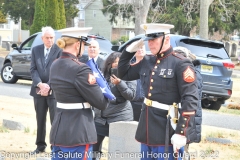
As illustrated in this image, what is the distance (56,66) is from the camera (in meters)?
4.99

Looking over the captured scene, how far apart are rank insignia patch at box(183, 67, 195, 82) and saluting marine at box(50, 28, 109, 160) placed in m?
0.81

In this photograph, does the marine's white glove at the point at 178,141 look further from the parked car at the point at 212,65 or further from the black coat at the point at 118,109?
the parked car at the point at 212,65

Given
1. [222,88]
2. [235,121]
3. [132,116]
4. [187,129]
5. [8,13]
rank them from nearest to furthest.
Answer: [187,129] < [132,116] < [235,121] < [222,88] < [8,13]

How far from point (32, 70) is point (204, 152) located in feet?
9.34

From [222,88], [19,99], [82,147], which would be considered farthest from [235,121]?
[82,147]

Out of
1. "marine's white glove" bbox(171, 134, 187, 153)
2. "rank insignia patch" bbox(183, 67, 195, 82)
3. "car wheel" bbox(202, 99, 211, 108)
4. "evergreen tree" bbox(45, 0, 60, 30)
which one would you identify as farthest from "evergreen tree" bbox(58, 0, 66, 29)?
"marine's white glove" bbox(171, 134, 187, 153)

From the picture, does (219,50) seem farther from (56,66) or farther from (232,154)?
(56,66)

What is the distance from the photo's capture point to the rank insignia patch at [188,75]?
4633mm

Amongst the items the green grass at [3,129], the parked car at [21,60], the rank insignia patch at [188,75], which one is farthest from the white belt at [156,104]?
the parked car at [21,60]

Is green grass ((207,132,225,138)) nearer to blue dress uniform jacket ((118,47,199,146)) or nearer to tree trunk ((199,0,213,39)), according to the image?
blue dress uniform jacket ((118,47,199,146))

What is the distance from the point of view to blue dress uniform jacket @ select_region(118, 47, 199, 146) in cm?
459

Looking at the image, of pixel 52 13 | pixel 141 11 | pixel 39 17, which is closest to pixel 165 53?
pixel 141 11

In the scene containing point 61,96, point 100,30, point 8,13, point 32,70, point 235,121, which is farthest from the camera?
point 100,30

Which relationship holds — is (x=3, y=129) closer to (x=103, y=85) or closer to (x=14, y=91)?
(x=103, y=85)
